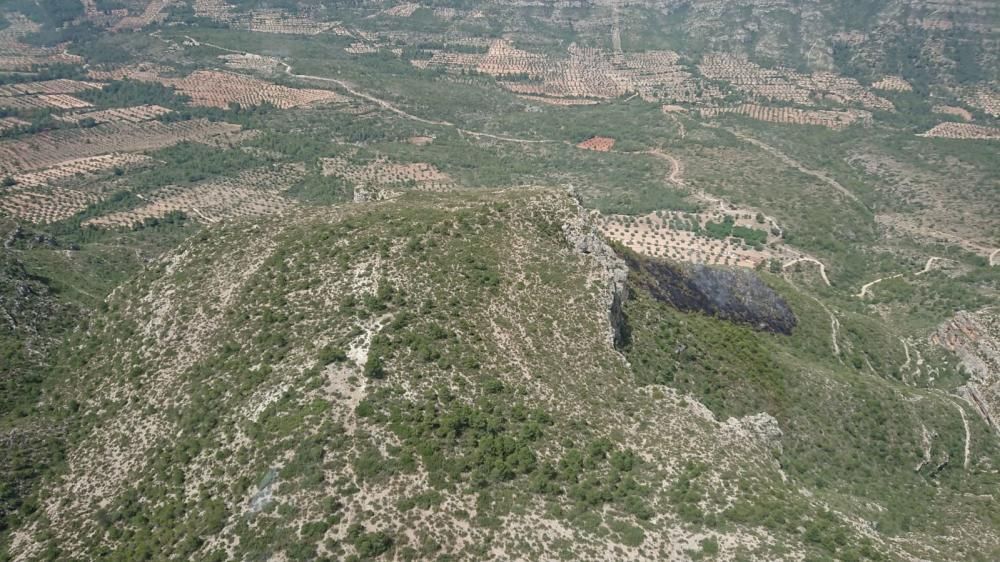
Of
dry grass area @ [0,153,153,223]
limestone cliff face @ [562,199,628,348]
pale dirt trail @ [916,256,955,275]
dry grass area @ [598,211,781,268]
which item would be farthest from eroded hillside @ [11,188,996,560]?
dry grass area @ [0,153,153,223]

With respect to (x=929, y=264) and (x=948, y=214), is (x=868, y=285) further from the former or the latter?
(x=948, y=214)

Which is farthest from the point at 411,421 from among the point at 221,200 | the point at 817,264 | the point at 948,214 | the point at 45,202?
the point at 948,214

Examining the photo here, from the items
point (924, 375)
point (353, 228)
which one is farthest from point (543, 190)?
point (924, 375)

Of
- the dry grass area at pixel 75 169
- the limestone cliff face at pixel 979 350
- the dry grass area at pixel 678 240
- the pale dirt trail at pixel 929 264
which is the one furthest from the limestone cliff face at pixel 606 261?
the dry grass area at pixel 75 169

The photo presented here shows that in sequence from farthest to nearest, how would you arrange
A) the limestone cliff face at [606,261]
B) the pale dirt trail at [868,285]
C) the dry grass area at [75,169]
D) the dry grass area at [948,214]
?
the dry grass area at [75,169] < the dry grass area at [948,214] < the pale dirt trail at [868,285] < the limestone cliff face at [606,261]

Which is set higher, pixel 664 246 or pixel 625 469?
pixel 625 469

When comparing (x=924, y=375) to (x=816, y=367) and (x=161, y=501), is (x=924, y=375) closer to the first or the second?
(x=816, y=367)

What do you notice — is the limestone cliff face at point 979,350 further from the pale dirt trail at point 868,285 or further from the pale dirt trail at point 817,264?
the pale dirt trail at point 817,264

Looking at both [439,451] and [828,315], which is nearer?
[439,451]
